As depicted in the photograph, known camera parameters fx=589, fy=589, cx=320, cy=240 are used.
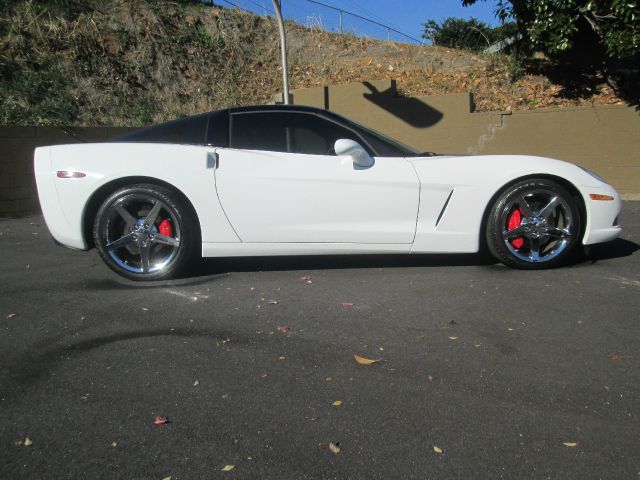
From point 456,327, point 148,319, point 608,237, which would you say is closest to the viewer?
point 456,327

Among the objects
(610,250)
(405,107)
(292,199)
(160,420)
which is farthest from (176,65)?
(160,420)

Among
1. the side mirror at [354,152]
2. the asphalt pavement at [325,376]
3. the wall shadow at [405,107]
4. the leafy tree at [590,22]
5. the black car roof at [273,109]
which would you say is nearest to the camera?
the asphalt pavement at [325,376]

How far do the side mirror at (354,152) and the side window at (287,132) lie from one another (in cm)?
24

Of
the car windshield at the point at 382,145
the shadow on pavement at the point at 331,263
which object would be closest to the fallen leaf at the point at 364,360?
the shadow on pavement at the point at 331,263

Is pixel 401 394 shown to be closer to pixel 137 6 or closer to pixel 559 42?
pixel 559 42

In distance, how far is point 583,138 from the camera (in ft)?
31.1

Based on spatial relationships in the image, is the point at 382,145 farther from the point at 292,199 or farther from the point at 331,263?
the point at 331,263

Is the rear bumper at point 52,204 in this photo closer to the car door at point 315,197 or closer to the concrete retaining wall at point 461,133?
the car door at point 315,197

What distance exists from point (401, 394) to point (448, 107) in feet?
28.6

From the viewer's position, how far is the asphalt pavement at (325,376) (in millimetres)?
2143

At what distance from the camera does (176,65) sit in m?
14.2

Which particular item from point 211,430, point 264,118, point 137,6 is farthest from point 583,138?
point 137,6

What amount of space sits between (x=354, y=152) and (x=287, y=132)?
0.62 metres

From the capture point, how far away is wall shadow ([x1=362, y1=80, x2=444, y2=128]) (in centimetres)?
1073
